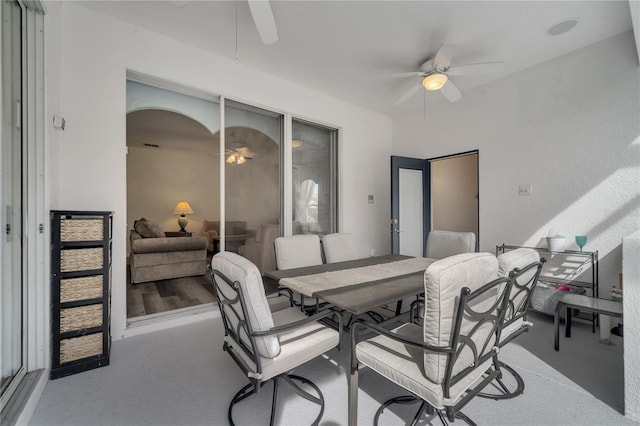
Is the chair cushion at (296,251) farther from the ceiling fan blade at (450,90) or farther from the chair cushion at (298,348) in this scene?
the ceiling fan blade at (450,90)

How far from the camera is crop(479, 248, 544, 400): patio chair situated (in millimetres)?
1371

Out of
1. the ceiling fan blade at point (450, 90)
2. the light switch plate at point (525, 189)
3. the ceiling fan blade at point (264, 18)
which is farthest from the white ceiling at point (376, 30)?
the light switch plate at point (525, 189)

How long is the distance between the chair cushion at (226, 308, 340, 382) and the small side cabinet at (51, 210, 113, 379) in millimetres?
1345

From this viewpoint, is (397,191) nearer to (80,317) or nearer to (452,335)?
(452,335)

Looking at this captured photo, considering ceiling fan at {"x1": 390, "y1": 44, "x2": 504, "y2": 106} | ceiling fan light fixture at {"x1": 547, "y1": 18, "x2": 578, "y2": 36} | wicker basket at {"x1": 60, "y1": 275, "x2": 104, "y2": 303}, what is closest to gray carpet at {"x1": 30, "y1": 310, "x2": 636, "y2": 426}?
wicker basket at {"x1": 60, "y1": 275, "x2": 104, "y2": 303}

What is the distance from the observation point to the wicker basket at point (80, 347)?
1.90 meters

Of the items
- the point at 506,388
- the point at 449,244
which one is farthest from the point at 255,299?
the point at 449,244

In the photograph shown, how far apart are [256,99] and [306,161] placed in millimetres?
1103

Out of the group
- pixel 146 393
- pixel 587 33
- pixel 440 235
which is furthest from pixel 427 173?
pixel 146 393

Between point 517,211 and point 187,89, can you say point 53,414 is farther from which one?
point 517,211

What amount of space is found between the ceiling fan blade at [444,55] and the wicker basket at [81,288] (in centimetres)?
354

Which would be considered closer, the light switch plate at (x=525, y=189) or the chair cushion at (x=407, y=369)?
the chair cushion at (x=407, y=369)

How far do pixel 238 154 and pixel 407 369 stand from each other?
9.52ft

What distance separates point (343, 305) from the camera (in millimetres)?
1469
